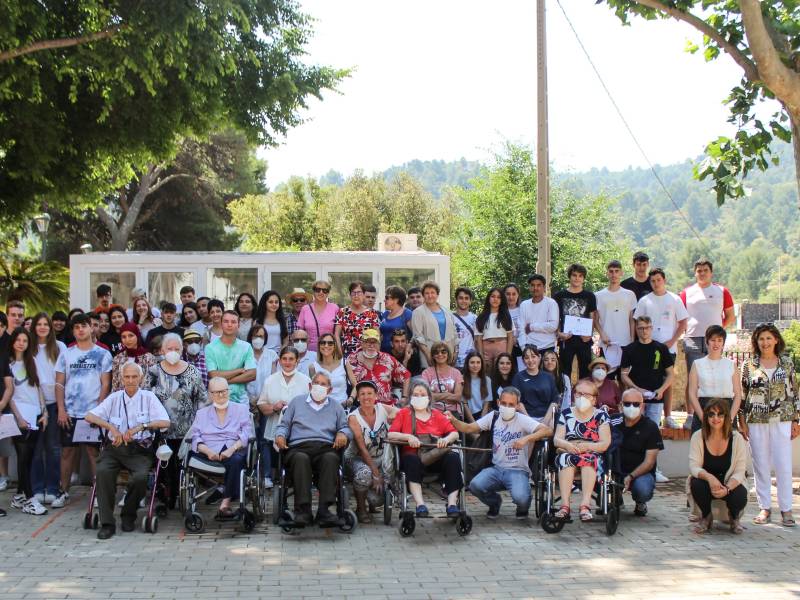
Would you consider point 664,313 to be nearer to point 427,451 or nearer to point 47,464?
point 427,451

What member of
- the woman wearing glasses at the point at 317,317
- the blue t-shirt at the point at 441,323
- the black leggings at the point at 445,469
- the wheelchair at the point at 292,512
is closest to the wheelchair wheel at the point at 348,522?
the wheelchair at the point at 292,512

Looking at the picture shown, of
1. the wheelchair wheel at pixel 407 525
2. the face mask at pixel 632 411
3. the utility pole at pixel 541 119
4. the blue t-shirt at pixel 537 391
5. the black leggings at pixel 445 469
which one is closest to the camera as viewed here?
the wheelchair wheel at pixel 407 525

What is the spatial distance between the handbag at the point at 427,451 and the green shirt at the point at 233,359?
69.0 inches

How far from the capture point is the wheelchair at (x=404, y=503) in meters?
7.73

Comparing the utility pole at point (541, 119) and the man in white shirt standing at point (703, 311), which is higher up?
the utility pole at point (541, 119)

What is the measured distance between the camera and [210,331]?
396 inches

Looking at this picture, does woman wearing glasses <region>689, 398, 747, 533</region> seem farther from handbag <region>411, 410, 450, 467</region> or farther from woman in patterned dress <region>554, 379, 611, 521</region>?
handbag <region>411, 410, 450, 467</region>

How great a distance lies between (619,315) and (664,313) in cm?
48

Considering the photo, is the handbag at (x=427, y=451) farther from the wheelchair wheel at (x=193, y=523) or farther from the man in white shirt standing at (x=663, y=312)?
the man in white shirt standing at (x=663, y=312)

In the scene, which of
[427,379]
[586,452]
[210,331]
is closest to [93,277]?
[210,331]

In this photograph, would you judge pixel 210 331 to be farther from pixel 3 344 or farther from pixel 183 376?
pixel 3 344

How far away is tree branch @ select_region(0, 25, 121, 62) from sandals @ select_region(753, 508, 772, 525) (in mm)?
9039

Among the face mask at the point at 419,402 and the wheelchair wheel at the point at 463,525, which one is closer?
the wheelchair wheel at the point at 463,525

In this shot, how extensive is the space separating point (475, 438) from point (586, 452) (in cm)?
134
